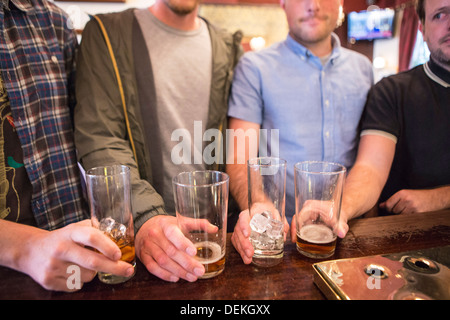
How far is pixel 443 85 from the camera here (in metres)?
1.66

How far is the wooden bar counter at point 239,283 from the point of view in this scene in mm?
694

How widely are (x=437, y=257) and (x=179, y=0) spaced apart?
1.55 meters

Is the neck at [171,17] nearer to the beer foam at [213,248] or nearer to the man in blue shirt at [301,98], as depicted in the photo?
the man in blue shirt at [301,98]

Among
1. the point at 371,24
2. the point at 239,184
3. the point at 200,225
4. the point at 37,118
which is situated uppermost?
the point at 371,24

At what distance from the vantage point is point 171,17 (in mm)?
1744

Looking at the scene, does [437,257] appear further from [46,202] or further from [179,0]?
[179,0]

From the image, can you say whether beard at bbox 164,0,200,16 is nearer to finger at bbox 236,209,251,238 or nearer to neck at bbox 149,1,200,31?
neck at bbox 149,1,200,31

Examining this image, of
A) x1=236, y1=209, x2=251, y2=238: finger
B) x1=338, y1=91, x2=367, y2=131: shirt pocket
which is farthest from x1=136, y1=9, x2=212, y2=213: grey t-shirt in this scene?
x1=236, y1=209, x2=251, y2=238: finger

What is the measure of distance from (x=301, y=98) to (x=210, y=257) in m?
1.24

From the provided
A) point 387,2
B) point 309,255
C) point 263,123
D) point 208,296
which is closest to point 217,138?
point 263,123

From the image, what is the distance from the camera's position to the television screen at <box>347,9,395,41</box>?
6.97 meters

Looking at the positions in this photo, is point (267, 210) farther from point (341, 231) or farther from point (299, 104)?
point (299, 104)

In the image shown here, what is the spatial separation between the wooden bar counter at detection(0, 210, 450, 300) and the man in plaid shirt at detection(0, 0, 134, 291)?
56cm

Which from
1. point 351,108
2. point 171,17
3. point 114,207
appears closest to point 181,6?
point 171,17
